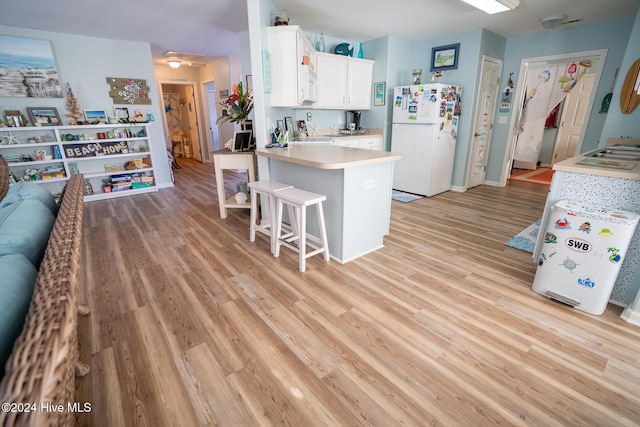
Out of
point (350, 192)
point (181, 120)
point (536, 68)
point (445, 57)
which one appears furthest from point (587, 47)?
point (181, 120)

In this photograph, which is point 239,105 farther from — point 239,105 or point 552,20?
point 552,20

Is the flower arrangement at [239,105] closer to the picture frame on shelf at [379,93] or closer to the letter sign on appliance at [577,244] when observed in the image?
the picture frame on shelf at [379,93]

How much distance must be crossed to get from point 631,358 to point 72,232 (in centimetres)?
271

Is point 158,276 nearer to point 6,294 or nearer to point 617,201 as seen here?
point 6,294

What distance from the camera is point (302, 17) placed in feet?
12.0

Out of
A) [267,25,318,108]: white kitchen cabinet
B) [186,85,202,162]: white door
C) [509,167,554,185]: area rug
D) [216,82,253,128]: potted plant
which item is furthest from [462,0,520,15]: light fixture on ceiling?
[186,85,202,162]: white door

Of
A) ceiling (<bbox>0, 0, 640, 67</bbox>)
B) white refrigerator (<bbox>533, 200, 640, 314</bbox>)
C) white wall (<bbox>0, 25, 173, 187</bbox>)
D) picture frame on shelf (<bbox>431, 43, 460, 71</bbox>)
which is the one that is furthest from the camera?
picture frame on shelf (<bbox>431, 43, 460, 71</bbox>)

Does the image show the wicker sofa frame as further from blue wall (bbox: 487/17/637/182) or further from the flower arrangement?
blue wall (bbox: 487/17/637/182)

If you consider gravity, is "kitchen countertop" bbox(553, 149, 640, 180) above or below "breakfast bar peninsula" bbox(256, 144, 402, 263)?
above

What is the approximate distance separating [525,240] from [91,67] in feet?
20.3

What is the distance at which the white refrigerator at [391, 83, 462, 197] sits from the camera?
4.22m

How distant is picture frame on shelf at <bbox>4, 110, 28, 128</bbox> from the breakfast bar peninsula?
3619 millimetres

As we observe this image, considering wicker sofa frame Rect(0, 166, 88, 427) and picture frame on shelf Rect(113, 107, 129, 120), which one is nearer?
wicker sofa frame Rect(0, 166, 88, 427)

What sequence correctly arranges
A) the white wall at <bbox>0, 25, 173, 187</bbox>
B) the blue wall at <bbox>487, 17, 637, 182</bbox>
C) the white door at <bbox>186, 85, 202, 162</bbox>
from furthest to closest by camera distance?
the white door at <bbox>186, 85, 202, 162</bbox> → the white wall at <bbox>0, 25, 173, 187</bbox> → the blue wall at <bbox>487, 17, 637, 182</bbox>
